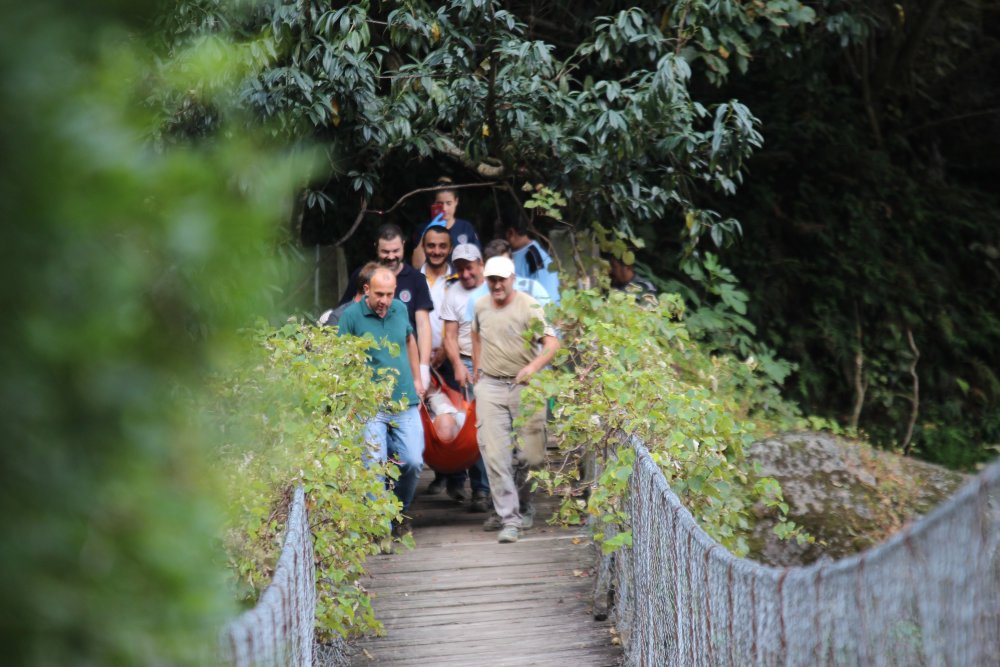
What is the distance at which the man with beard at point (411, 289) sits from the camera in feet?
28.0

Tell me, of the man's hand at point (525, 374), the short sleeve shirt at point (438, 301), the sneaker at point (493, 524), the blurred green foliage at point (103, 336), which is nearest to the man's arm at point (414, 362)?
the short sleeve shirt at point (438, 301)

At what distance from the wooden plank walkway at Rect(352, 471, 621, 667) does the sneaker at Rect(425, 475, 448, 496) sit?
0.79m

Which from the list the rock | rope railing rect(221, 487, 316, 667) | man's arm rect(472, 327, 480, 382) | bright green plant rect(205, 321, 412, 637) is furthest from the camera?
man's arm rect(472, 327, 480, 382)

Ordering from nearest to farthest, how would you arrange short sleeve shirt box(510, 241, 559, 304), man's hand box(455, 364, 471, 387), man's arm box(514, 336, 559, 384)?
man's arm box(514, 336, 559, 384) → man's hand box(455, 364, 471, 387) → short sleeve shirt box(510, 241, 559, 304)

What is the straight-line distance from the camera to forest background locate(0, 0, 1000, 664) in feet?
3.22

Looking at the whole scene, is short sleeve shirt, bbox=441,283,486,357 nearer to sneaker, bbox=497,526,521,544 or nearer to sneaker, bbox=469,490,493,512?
sneaker, bbox=469,490,493,512

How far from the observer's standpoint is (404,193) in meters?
12.9

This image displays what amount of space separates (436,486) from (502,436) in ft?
6.31

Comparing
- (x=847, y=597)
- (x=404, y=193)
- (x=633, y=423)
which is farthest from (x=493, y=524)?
(x=847, y=597)

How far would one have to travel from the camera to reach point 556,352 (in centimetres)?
767

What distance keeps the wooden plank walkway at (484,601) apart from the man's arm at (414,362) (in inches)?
41.7

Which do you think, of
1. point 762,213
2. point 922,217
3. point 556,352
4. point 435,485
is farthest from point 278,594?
point 922,217

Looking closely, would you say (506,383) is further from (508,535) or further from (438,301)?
(438,301)

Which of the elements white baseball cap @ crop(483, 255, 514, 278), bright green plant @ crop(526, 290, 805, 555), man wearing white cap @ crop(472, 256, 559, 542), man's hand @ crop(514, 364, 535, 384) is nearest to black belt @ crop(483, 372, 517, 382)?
man wearing white cap @ crop(472, 256, 559, 542)
